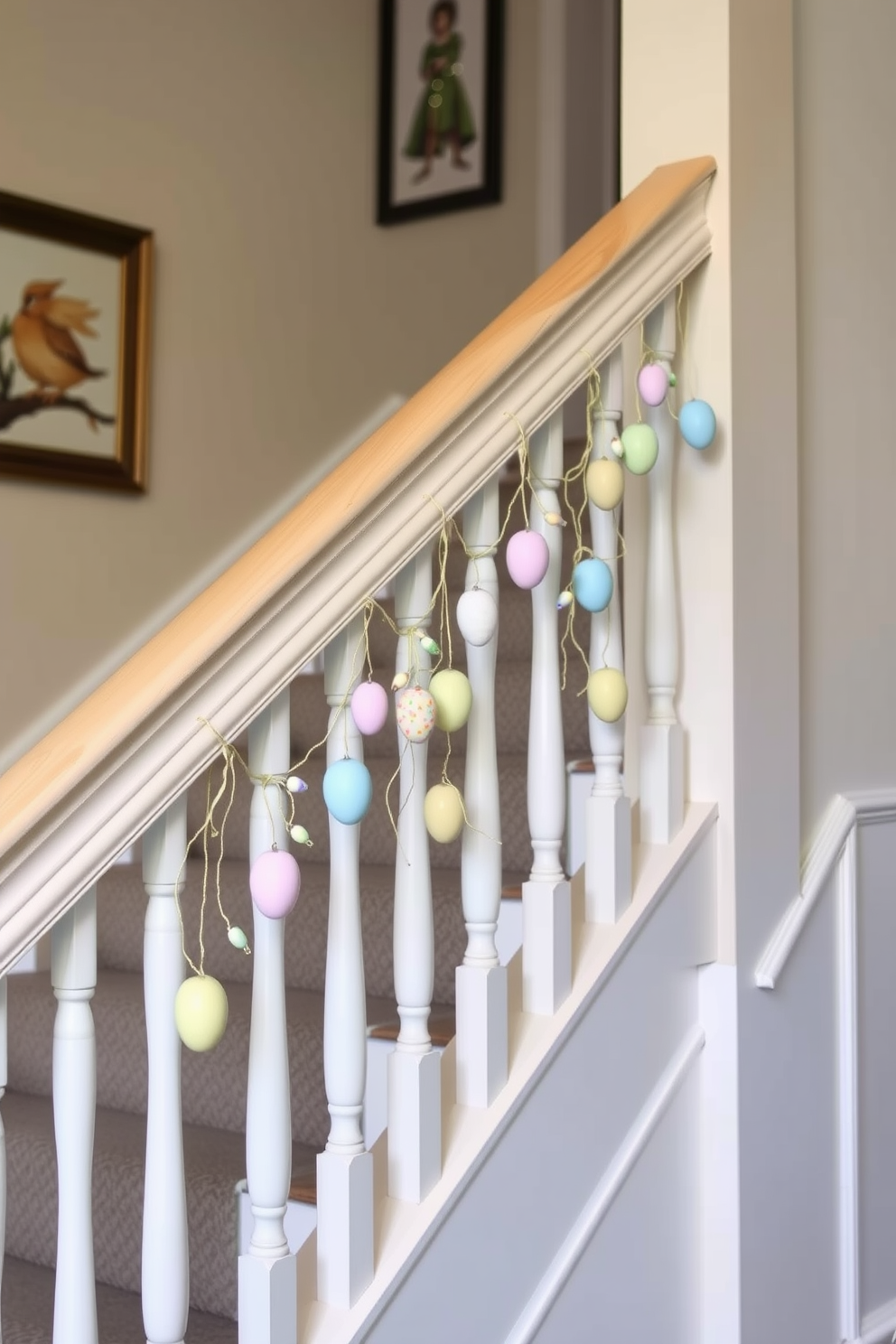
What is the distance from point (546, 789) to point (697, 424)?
503 mm

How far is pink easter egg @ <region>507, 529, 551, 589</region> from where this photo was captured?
148cm

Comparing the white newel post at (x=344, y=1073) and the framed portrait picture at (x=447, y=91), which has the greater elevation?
the framed portrait picture at (x=447, y=91)

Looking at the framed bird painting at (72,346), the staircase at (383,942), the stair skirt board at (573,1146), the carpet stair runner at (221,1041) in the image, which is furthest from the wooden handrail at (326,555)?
the framed bird painting at (72,346)

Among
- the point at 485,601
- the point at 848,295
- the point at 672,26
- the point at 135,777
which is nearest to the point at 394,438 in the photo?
the point at 485,601

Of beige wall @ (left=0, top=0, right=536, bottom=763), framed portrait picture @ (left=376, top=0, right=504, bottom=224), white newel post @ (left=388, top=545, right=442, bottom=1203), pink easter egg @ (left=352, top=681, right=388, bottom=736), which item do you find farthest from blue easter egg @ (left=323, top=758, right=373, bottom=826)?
framed portrait picture @ (left=376, top=0, right=504, bottom=224)

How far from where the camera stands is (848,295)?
223 cm

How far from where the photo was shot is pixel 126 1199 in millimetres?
1853

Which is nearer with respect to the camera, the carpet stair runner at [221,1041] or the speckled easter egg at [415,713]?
the speckled easter egg at [415,713]

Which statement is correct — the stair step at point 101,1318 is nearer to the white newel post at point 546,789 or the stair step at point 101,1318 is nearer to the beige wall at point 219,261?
the white newel post at point 546,789

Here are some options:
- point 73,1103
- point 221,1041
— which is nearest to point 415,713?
point 73,1103

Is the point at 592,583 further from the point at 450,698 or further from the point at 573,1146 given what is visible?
the point at 573,1146

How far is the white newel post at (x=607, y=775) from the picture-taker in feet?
5.57

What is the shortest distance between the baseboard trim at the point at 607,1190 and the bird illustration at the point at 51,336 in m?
1.93

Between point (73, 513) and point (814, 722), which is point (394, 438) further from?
point (73, 513)
